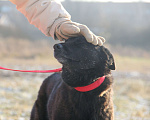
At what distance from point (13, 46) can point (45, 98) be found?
22891 mm

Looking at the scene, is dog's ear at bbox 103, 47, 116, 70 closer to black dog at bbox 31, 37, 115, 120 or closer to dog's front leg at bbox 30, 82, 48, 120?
black dog at bbox 31, 37, 115, 120

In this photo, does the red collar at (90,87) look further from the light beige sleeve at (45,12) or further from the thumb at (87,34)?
the light beige sleeve at (45,12)

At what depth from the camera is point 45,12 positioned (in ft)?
10.3

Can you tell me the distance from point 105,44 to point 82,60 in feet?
82.6

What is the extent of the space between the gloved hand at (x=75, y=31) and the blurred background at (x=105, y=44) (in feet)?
9.84

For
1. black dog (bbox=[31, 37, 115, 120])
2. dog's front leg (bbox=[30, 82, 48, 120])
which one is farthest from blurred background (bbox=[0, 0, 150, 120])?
black dog (bbox=[31, 37, 115, 120])

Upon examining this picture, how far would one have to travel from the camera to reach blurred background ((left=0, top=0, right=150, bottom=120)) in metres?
7.24

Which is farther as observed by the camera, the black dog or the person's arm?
the person's arm

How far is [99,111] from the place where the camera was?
2822mm

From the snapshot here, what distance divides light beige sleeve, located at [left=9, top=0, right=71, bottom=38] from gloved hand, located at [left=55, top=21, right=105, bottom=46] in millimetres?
123

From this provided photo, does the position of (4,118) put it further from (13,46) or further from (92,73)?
(13,46)

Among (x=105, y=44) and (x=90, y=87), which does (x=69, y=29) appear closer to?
(x=90, y=87)

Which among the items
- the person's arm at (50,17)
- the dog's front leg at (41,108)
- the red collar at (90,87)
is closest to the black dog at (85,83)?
the red collar at (90,87)

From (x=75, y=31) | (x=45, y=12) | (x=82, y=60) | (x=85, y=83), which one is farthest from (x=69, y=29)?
(x=85, y=83)
